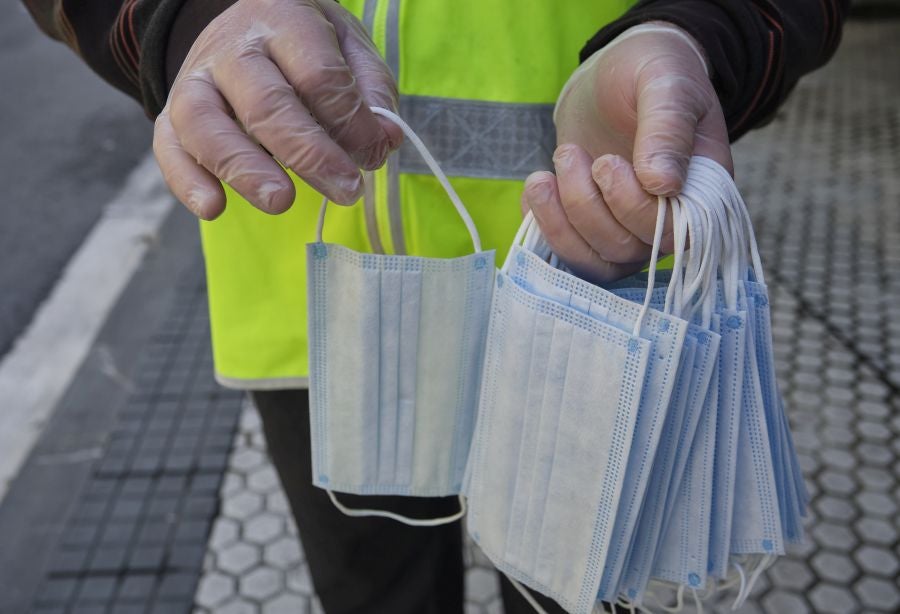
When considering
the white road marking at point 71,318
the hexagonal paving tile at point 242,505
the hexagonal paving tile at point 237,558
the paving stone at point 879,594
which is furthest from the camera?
the white road marking at point 71,318

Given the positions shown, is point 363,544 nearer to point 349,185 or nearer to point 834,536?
point 349,185

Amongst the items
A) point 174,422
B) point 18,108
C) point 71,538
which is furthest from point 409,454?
point 18,108

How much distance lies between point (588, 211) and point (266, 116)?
13.0 inches

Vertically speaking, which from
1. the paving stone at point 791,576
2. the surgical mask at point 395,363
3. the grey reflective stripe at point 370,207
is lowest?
the paving stone at point 791,576

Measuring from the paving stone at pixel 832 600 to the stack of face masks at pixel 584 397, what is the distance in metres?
1.10

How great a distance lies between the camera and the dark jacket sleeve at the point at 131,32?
975 mm

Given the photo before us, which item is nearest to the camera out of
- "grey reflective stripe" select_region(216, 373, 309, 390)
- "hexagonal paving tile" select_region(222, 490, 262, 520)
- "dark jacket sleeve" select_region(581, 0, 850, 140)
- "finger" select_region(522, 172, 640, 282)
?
"finger" select_region(522, 172, 640, 282)

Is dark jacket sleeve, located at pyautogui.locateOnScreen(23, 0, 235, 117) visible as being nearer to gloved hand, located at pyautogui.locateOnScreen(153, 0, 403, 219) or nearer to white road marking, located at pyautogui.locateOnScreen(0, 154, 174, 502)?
gloved hand, located at pyautogui.locateOnScreen(153, 0, 403, 219)

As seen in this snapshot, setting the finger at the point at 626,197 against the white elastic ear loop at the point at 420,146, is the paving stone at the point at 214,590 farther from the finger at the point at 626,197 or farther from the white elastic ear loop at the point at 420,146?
the finger at the point at 626,197

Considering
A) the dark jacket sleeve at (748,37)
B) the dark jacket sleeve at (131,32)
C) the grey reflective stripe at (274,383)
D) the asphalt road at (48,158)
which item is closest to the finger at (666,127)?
the dark jacket sleeve at (748,37)

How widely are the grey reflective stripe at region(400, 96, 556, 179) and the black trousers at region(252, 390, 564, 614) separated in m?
0.44

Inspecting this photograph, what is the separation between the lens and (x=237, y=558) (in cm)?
212

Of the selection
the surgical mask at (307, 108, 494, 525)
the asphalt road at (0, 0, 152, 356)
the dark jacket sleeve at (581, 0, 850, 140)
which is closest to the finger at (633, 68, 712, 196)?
the dark jacket sleeve at (581, 0, 850, 140)

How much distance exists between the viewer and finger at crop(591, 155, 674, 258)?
828mm
